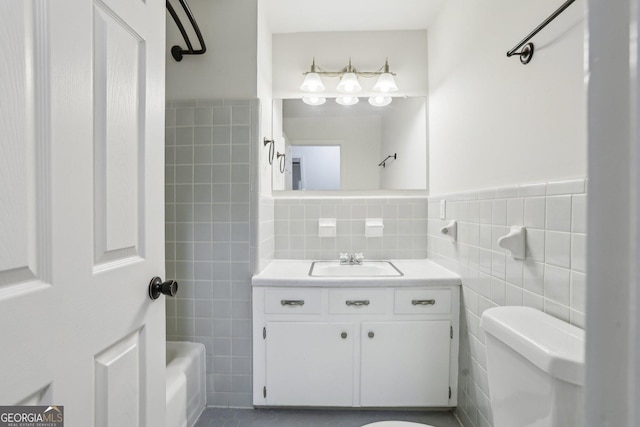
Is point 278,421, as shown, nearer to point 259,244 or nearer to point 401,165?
point 259,244

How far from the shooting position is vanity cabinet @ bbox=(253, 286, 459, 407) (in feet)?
5.09

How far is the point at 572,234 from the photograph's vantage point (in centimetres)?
87

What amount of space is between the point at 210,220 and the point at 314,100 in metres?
1.14

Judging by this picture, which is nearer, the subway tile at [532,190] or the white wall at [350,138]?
the subway tile at [532,190]

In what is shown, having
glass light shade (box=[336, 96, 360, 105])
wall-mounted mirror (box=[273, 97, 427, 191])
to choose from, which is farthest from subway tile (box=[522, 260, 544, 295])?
glass light shade (box=[336, 96, 360, 105])

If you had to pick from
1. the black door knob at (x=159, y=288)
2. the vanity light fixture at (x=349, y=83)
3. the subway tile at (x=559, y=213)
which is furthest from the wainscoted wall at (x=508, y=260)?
the black door knob at (x=159, y=288)

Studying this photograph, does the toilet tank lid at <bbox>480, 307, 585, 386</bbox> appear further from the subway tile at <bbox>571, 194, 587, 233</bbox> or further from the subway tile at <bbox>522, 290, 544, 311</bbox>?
the subway tile at <bbox>571, 194, 587, 233</bbox>

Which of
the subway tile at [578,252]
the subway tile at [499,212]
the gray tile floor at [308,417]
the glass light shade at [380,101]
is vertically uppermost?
the glass light shade at [380,101]

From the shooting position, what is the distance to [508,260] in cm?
115

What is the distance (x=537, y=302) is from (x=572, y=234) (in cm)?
28

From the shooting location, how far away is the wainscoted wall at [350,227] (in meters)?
2.04

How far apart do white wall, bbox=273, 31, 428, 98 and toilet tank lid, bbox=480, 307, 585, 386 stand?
1674 millimetres

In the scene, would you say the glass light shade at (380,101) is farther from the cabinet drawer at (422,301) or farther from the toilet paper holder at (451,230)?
the cabinet drawer at (422,301)

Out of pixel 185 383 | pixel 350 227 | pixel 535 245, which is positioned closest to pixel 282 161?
pixel 350 227
